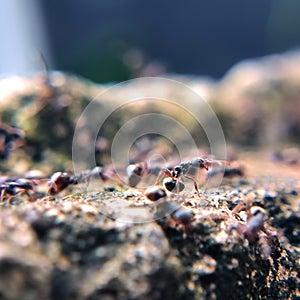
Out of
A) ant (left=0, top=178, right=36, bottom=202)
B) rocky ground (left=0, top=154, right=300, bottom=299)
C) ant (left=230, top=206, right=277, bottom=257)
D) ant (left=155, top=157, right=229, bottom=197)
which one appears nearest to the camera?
rocky ground (left=0, top=154, right=300, bottom=299)

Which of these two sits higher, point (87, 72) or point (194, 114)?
point (87, 72)

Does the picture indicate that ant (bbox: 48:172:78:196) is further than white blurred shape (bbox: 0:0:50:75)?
No

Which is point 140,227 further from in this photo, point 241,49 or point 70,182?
point 241,49

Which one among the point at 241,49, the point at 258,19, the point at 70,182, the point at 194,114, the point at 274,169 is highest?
the point at 258,19

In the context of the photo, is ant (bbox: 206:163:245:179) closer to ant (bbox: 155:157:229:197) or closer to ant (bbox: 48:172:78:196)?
ant (bbox: 155:157:229:197)

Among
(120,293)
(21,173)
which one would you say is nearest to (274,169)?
(21,173)

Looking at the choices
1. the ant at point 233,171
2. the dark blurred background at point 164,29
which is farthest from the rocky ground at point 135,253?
the dark blurred background at point 164,29

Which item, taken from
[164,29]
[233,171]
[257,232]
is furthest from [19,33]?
[257,232]

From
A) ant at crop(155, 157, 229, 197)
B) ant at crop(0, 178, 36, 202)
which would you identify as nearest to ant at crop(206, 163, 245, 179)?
ant at crop(155, 157, 229, 197)
